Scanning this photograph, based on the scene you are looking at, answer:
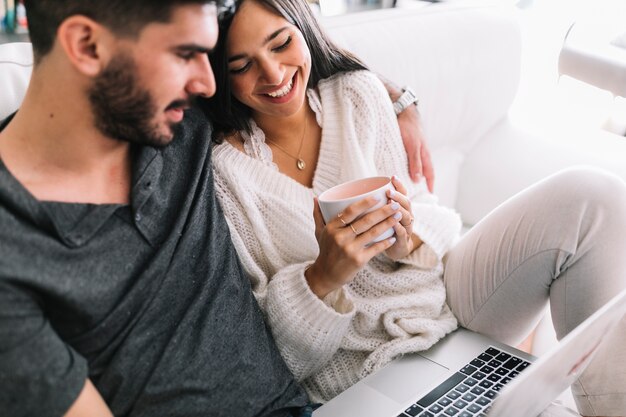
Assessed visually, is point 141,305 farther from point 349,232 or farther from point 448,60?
point 448,60

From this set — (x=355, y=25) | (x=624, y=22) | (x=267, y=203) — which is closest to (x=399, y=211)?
(x=267, y=203)

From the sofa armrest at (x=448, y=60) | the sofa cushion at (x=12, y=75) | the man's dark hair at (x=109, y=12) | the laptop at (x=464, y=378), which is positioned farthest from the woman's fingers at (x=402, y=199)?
the sofa cushion at (x=12, y=75)

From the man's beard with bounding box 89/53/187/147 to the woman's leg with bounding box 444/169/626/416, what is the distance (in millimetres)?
705

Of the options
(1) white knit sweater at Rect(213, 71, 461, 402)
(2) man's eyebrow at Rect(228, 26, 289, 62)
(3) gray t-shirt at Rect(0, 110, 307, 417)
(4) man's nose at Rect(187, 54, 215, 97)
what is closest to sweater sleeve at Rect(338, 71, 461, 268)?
(1) white knit sweater at Rect(213, 71, 461, 402)

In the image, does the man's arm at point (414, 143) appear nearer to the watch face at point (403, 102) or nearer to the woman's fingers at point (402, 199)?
the watch face at point (403, 102)

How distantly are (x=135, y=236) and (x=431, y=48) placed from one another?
105cm

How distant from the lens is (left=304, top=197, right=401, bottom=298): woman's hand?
1066 mm

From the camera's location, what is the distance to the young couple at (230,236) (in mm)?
887

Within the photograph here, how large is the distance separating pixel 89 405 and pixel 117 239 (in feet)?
0.79

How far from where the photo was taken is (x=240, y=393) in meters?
1.10

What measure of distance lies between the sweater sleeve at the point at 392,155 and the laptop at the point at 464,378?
7.5 inches

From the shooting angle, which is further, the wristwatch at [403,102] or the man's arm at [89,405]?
the wristwatch at [403,102]

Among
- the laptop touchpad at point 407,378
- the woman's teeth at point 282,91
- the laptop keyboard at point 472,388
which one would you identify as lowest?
the laptop touchpad at point 407,378

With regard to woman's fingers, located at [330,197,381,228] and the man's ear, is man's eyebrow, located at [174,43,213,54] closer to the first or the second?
the man's ear
